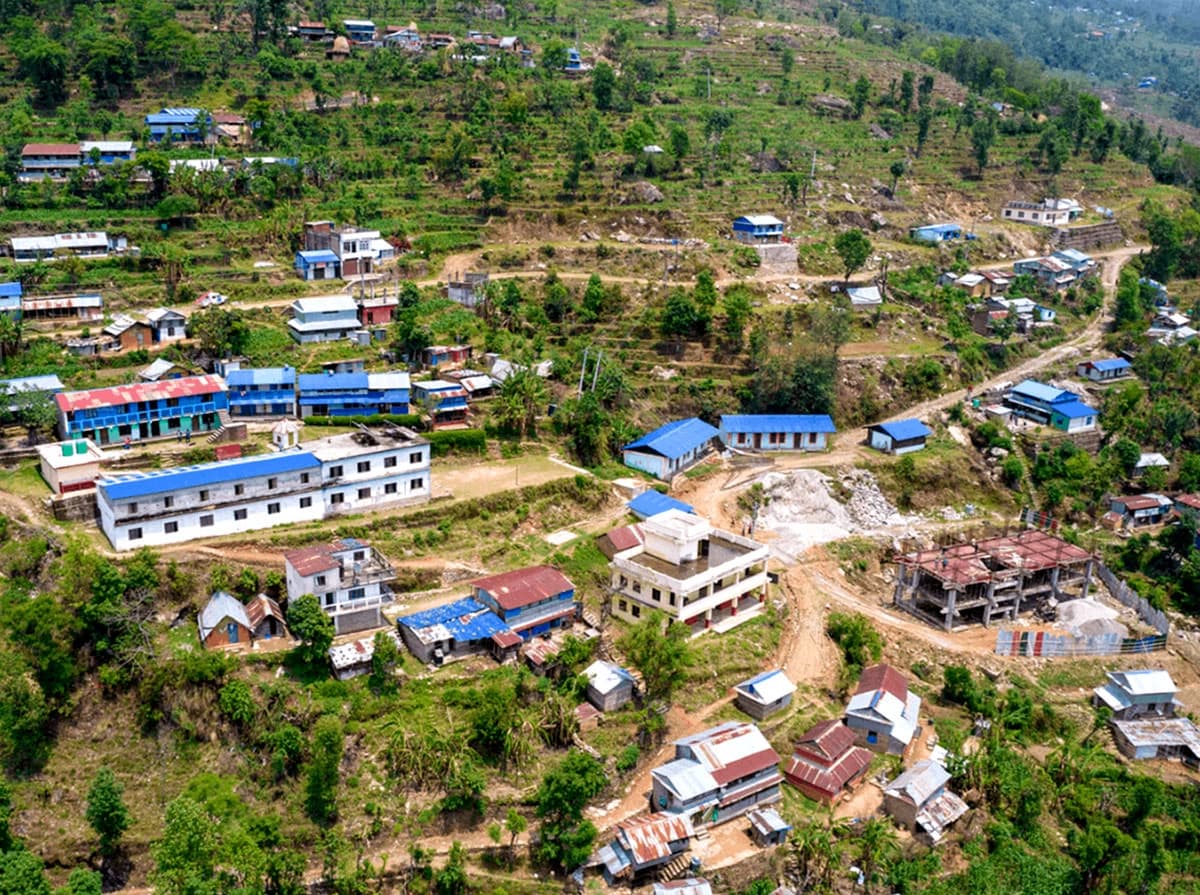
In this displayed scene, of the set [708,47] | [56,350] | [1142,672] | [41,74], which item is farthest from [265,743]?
[708,47]

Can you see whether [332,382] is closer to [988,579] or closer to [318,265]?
[318,265]

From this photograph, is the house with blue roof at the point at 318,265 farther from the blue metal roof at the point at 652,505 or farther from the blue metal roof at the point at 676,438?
the blue metal roof at the point at 652,505

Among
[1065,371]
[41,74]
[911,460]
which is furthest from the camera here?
[41,74]

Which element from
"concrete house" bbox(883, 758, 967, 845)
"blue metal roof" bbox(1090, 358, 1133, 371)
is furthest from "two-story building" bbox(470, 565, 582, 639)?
"blue metal roof" bbox(1090, 358, 1133, 371)

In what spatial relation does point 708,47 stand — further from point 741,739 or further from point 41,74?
point 741,739

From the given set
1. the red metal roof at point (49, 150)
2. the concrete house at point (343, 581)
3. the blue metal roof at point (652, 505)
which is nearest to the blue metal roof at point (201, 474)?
the concrete house at point (343, 581)

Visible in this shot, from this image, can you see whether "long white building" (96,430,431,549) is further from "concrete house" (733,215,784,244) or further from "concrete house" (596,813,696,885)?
"concrete house" (733,215,784,244)

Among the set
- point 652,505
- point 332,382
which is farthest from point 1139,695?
point 332,382
